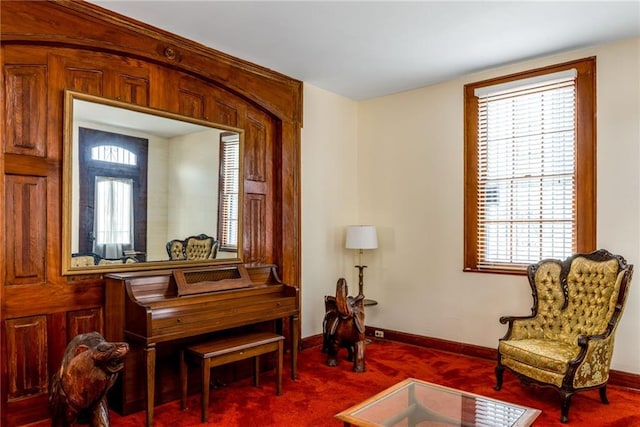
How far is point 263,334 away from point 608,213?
3.12 metres

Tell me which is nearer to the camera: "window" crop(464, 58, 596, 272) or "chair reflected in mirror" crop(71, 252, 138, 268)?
"chair reflected in mirror" crop(71, 252, 138, 268)

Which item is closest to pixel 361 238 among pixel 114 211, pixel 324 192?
pixel 324 192

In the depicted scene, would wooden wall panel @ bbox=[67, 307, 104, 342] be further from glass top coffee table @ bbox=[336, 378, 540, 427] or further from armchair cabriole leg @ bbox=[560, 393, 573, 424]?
armchair cabriole leg @ bbox=[560, 393, 573, 424]

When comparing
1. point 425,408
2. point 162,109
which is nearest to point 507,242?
point 425,408

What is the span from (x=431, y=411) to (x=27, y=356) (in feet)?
8.55

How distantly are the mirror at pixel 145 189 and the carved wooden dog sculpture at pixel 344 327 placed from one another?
41.9 inches

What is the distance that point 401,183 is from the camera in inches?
204

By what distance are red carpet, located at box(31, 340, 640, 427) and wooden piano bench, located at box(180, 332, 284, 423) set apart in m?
0.15

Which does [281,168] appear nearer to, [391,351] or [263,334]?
[263,334]

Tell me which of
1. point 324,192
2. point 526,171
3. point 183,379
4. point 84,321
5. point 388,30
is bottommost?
point 183,379

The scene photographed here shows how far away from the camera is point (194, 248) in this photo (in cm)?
387

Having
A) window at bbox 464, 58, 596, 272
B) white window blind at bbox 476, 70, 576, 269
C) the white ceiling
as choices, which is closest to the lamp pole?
window at bbox 464, 58, 596, 272

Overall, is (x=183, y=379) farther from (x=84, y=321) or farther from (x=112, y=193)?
(x=112, y=193)

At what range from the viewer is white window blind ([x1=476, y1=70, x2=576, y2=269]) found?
4.05 metres
